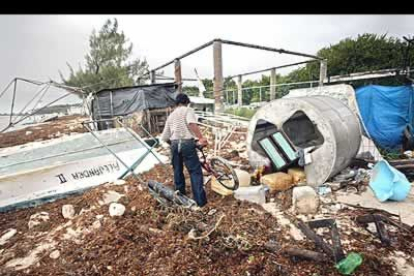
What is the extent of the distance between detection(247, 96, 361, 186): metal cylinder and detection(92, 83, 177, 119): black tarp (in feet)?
21.7

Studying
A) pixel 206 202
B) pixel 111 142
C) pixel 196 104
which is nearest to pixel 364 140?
pixel 206 202

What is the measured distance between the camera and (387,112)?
6.85m

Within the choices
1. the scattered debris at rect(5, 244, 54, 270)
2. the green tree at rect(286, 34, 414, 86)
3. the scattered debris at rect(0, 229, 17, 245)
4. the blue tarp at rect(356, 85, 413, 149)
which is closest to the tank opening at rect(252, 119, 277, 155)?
the blue tarp at rect(356, 85, 413, 149)

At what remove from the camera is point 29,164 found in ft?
14.2

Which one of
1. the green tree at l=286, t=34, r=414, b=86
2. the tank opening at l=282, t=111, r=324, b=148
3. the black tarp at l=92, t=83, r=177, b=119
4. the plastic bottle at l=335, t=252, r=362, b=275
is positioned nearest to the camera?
the plastic bottle at l=335, t=252, r=362, b=275

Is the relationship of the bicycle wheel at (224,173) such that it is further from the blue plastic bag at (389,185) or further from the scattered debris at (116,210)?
the blue plastic bag at (389,185)

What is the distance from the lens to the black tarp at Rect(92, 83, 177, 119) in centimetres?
1071

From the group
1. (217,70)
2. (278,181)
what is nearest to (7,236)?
(278,181)

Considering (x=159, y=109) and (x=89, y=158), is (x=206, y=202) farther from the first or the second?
(x=159, y=109)

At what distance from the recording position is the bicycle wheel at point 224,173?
392 cm

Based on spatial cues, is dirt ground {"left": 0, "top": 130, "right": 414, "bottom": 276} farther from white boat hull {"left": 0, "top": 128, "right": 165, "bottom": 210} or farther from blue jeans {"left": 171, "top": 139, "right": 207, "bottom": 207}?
white boat hull {"left": 0, "top": 128, "right": 165, "bottom": 210}

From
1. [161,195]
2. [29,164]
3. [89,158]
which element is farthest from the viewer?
[89,158]

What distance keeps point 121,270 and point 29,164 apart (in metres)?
3.00

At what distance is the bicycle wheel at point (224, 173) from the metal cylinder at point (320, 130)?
96cm
